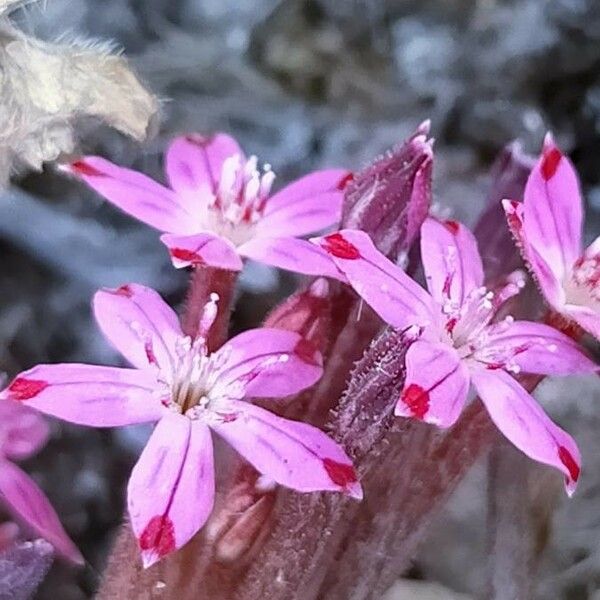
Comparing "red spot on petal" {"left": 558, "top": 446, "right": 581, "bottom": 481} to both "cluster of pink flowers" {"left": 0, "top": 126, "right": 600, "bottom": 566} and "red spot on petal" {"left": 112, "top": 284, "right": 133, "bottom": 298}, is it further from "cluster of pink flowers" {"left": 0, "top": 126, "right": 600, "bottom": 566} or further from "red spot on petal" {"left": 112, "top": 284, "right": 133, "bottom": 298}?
"red spot on petal" {"left": 112, "top": 284, "right": 133, "bottom": 298}

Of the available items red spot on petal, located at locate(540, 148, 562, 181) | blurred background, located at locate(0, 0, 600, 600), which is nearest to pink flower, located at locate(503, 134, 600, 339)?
red spot on petal, located at locate(540, 148, 562, 181)

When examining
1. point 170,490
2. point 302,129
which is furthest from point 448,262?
point 302,129

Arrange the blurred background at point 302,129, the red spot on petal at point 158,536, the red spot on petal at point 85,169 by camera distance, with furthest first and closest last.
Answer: the blurred background at point 302,129 < the red spot on petal at point 85,169 < the red spot on petal at point 158,536

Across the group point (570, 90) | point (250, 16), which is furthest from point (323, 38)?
point (570, 90)

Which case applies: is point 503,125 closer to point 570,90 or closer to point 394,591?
point 570,90

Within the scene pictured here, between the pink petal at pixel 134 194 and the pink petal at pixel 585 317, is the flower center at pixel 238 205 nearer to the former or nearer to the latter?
the pink petal at pixel 134 194

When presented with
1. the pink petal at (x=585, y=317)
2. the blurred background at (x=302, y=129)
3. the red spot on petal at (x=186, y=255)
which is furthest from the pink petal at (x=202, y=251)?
the blurred background at (x=302, y=129)
